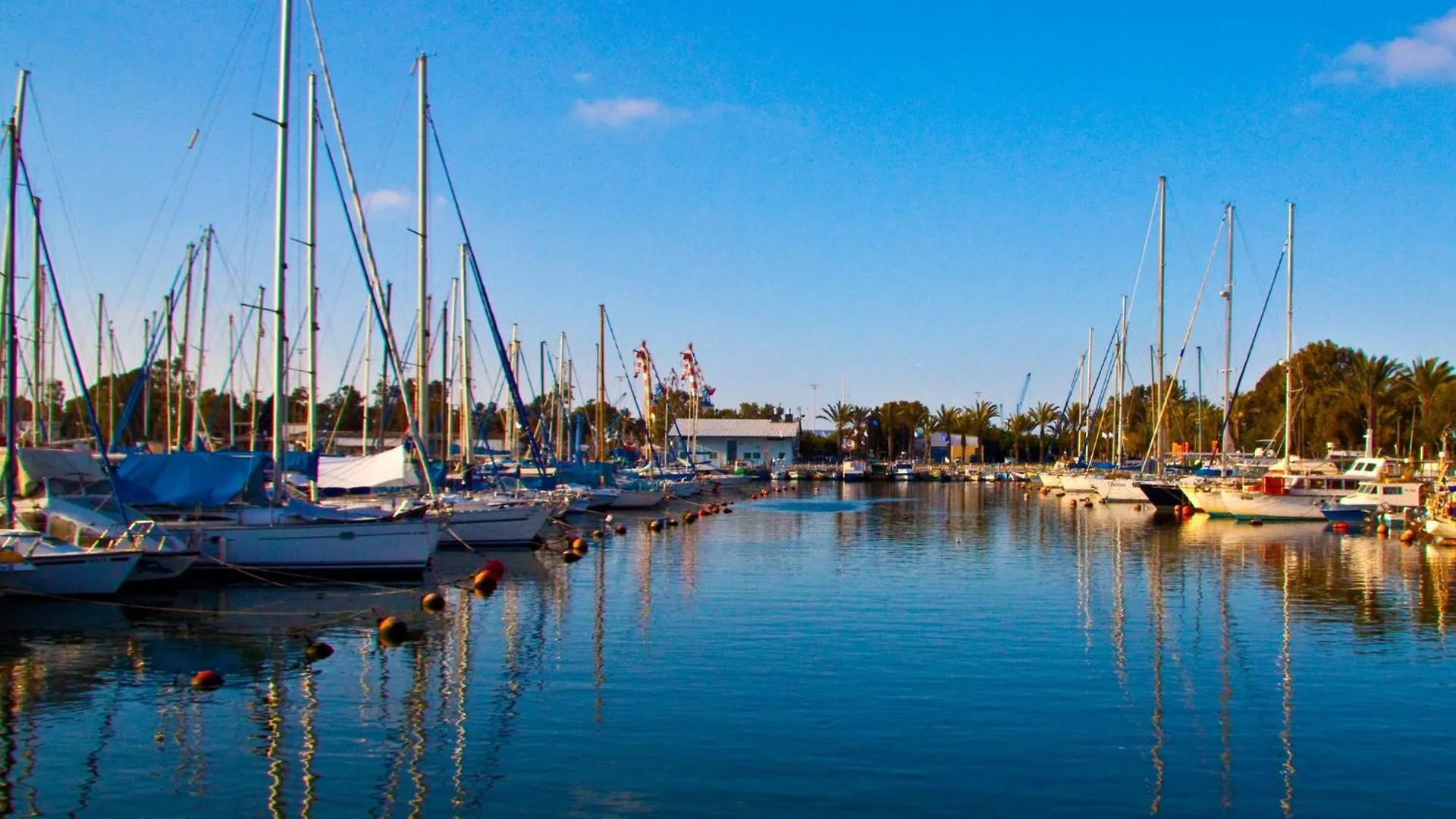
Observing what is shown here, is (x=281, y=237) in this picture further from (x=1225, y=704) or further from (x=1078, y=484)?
(x=1078, y=484)

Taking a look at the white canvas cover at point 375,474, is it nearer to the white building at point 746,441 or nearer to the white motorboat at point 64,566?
the white motorboat at point 64,566

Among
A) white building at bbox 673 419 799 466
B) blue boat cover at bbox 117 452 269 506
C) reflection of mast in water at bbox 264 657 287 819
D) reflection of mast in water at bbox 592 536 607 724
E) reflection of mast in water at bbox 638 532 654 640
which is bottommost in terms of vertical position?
reflection of mast in water at bbox 264 657 287 819

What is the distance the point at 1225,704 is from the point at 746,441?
135 m

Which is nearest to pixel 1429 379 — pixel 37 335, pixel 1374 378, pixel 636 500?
pixel 1374 378

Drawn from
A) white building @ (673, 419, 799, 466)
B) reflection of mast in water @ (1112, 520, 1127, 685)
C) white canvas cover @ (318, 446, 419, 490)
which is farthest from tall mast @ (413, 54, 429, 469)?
white building @ (673, 419, 799, 466)

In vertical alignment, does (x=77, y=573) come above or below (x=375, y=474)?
below

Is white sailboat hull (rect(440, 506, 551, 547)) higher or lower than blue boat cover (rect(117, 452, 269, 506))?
lower

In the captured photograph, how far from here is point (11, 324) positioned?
97.8ft

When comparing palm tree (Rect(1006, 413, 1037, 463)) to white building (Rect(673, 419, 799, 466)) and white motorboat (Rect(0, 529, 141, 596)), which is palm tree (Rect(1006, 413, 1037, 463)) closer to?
white building (Rect(673, 419, 799, 466))

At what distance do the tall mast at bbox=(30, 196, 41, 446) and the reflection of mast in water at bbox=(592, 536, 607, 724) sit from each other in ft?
58.1

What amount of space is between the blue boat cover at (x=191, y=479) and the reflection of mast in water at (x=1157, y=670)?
81.0 feet

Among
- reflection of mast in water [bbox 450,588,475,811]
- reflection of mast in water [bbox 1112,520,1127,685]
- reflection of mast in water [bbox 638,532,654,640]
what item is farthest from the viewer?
reflection of mast in water [bbox 638,532,654,640]

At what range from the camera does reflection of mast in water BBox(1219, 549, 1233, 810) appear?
15961 millimetres

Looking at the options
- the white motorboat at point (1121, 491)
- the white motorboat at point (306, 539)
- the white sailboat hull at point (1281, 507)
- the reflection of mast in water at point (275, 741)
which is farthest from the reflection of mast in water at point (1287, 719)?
the white motorboat at point (1121, 491)
